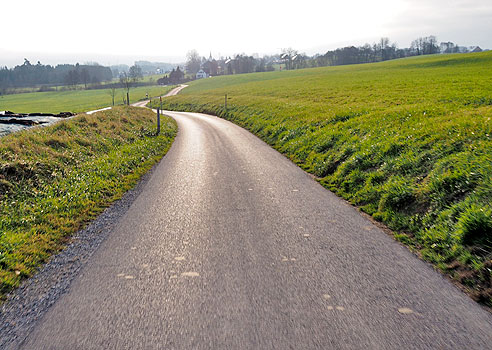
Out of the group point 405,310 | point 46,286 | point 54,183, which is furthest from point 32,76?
point 405,310

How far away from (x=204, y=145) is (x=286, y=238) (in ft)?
38.9

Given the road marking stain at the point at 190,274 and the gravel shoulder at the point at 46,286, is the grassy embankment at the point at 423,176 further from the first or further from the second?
the gravel shoulder at the point at 46,286

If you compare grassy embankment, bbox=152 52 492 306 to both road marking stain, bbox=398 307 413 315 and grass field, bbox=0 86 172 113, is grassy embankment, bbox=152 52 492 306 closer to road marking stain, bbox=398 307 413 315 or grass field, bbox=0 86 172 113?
road marking stain, bbox=398 307 413 315

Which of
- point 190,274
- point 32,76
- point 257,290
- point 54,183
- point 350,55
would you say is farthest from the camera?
point 32,76

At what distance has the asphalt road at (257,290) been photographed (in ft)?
10.6

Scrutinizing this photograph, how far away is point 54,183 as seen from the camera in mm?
8500

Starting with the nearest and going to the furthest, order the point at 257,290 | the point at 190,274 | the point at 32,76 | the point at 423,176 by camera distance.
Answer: the point at 257,290
the point at 190,274
the point at 423,176
the point at 32,76

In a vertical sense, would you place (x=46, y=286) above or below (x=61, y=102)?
below

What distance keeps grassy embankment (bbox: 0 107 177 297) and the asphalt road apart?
106 cm

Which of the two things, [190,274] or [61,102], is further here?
[61,102]

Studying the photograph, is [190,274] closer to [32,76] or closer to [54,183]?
[54,183]

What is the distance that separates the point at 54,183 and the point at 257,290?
23.1 feet

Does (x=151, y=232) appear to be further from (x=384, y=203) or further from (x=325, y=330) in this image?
(x=384, y=203)

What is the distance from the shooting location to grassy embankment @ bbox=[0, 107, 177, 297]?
210 inches
